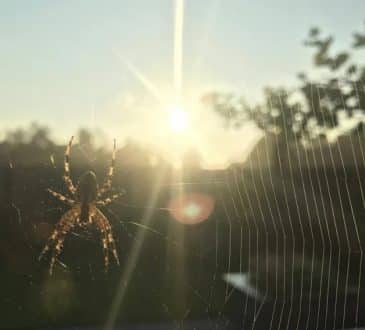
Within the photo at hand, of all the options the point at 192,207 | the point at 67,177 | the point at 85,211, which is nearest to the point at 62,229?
the point at 85,211

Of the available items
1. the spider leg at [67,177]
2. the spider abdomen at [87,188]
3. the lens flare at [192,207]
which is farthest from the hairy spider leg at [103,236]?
the lens flare at [192,207]

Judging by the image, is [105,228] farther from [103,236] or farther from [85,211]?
[85,211]

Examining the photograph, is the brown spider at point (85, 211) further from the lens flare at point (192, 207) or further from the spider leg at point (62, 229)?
the lens flare at point (192, 207)

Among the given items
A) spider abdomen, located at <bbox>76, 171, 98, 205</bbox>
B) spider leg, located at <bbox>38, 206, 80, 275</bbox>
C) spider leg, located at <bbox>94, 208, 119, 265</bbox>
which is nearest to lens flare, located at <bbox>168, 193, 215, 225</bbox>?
spider leg, located at <bbox>94, 208, 119, 265</bbox>

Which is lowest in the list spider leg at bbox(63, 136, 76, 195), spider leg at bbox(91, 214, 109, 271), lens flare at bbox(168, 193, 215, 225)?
spider leg at bbox(91, 214, 109, 271)

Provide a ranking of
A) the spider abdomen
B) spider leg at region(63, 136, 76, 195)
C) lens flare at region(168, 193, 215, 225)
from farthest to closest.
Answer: lens flare at region(168, 193, 215, 225) < spider leg at region(63, 136, 76, 195) < the spider abdomen

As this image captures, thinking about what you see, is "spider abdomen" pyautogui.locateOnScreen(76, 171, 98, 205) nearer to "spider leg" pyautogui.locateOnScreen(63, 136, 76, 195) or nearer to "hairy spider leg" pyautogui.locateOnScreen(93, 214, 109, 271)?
"spider leg" pyautogui.locateOnScreen(63, 136, 76, 195)

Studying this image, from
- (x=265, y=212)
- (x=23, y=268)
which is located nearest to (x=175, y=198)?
(x=265, y=212)

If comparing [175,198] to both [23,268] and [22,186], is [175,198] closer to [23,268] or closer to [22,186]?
[22,186]
